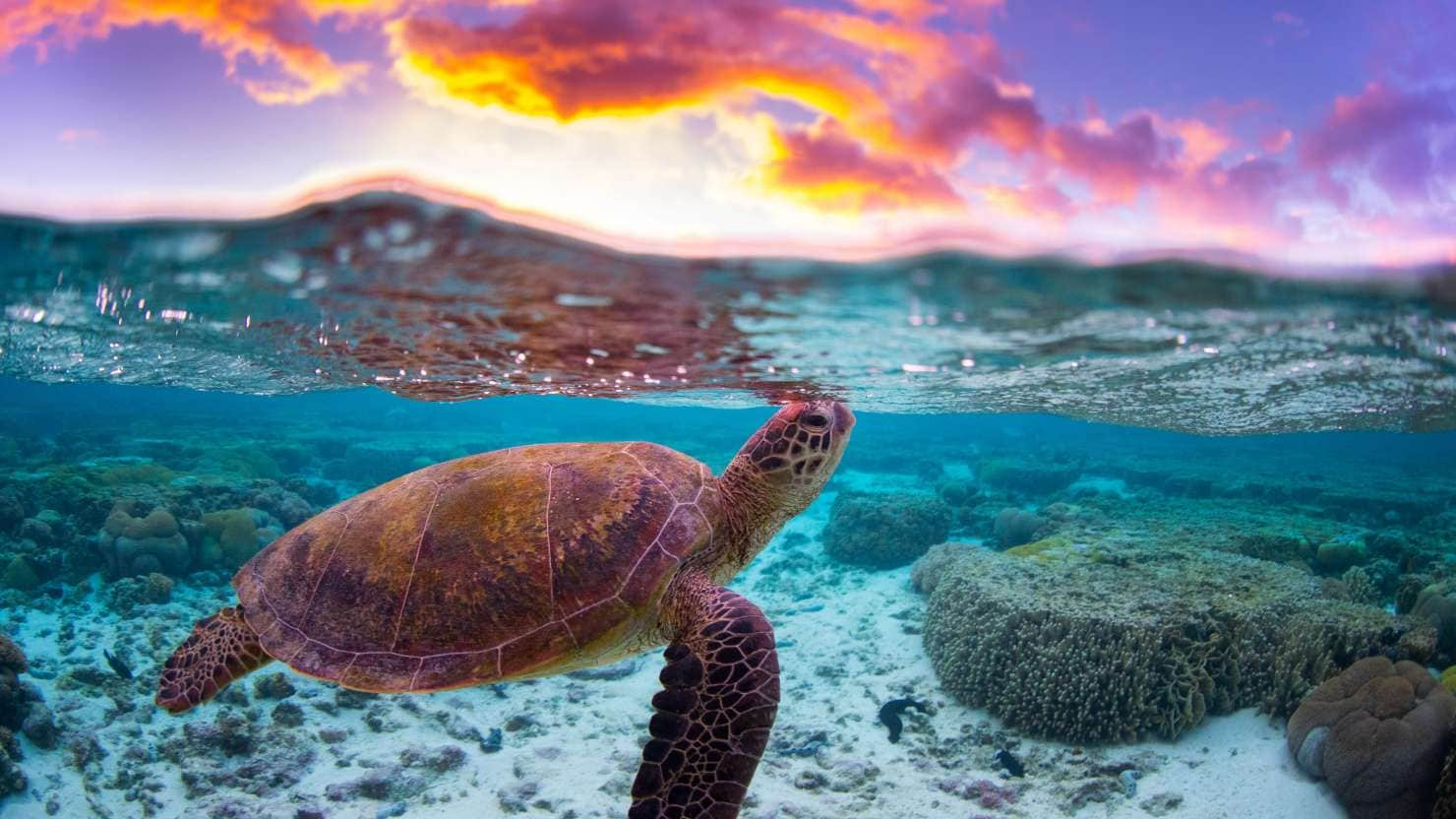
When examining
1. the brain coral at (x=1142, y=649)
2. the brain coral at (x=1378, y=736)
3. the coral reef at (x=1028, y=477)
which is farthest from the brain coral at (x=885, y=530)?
the coral reef at (x=1028, y=477)

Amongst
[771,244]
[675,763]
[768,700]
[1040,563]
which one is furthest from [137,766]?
[1040,563]

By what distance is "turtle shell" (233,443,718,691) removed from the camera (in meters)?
4.05

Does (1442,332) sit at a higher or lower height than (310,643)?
higher

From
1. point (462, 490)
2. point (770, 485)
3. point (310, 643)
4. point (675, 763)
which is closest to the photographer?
point (675, 763)

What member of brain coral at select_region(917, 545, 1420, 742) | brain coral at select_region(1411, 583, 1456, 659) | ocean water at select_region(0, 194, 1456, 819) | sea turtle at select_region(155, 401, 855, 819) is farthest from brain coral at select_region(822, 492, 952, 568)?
sea turtle at select_region(155, 401, 855, 819)

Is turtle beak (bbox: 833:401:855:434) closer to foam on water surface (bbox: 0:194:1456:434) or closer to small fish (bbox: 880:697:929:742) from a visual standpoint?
foam on water surface (bbox: 0:194:1456:434)

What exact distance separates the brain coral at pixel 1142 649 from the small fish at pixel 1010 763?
0.53 meters

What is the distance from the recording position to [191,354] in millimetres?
11828

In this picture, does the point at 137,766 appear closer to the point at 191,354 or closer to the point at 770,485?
the point at 770,485

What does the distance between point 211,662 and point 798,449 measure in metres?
4.78

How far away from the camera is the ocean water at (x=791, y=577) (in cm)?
580

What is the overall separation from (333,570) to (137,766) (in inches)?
154

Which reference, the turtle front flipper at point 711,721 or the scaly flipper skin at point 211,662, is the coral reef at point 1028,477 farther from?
the scaly flipper skin at point 211,662

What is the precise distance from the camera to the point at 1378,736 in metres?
4.99
